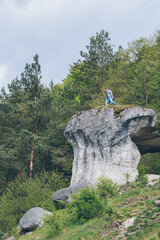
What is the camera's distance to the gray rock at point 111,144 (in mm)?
22141

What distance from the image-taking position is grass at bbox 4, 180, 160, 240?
12914 millimetres

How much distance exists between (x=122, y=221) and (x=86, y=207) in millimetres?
3198

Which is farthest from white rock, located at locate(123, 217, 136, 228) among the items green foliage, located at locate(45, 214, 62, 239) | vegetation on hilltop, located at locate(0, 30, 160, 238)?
vegetation on hilltop, located at locate(0, 30, 160, 238)

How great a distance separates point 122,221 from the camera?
566 inches

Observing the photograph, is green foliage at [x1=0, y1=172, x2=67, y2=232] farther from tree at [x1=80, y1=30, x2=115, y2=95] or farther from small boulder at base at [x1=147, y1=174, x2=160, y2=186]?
tree at [x1=80, y1=30, x2=115, y2=95]

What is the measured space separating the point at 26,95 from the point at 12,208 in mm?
12352

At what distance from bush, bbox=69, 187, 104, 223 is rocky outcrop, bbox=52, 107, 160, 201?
158 inches

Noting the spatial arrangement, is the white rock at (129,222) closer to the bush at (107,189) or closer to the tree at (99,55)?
the bush at (107,189)

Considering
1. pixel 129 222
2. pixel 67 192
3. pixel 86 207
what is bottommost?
pixel 129 222

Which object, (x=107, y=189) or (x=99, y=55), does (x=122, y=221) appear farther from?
(x=99, y=55)

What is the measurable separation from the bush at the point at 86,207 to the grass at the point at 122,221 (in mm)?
440

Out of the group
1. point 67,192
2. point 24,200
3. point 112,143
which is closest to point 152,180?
point 112,143

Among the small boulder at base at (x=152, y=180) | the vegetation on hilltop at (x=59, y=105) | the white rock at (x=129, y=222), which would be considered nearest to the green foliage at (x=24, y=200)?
the vegetation on hilltop at (x=59, y=105)

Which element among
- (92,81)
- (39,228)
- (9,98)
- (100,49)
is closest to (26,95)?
(9,98)
